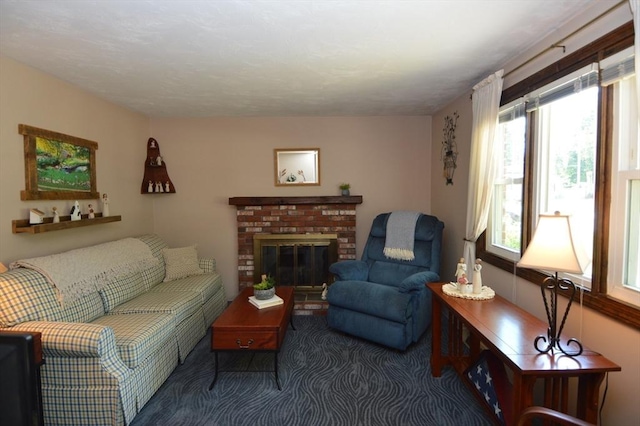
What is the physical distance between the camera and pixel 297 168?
167 inches

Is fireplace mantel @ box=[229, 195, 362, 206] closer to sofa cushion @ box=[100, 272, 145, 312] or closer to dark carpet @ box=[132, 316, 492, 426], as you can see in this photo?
sofa cushion @ box=[100, 272, 145, 312]

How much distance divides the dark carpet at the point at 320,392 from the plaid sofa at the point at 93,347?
0.22m

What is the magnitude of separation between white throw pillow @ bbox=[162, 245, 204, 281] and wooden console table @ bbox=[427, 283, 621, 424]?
9.08 ft

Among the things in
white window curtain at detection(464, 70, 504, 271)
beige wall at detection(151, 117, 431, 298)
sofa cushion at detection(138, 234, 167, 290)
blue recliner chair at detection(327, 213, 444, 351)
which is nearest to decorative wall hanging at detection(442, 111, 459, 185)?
beige wall at detection(151, 117, 431, 298)

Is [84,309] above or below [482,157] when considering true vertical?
below

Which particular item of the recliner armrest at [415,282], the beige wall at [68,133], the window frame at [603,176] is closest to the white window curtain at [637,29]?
the window frame at [603,176]

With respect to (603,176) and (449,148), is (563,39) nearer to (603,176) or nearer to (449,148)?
(603,176)

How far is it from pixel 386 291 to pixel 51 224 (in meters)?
2.84

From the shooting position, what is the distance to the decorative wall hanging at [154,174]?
407 cm

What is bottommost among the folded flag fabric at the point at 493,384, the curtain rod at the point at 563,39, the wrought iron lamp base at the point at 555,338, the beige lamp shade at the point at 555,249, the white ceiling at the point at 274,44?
the folded flag fabric at the point at 493,384

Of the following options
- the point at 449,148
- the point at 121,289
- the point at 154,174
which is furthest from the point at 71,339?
the point at 449,148

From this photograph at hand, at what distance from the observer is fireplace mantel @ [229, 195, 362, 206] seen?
4070 millimetres

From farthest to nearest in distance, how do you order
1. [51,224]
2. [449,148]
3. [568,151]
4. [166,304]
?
[449,148] → [166,304] → [51,224] → [568,151]

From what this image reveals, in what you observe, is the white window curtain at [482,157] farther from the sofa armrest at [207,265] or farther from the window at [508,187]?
the sofa armrest at [207,265]
